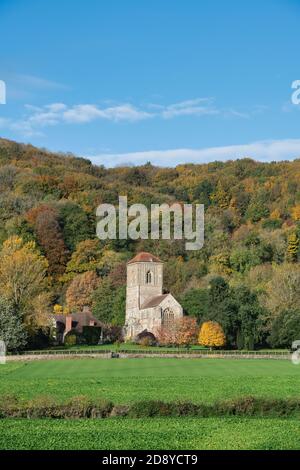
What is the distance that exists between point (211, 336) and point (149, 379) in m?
28.8

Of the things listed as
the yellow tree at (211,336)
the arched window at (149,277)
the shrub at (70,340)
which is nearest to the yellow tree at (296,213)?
the arched window at (149,277)

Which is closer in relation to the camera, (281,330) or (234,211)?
(281,330)

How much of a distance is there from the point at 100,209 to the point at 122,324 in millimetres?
34276

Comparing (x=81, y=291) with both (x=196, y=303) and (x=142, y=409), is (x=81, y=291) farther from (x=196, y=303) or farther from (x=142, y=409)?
(x=142, y=409)

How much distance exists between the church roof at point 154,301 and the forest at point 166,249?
213 centimetres

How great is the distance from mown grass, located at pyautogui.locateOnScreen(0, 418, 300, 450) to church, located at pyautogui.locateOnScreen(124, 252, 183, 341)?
5184 centimetres

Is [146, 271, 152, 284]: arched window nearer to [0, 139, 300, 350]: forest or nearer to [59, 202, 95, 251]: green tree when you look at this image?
[0, 139, 300, 350]: forest

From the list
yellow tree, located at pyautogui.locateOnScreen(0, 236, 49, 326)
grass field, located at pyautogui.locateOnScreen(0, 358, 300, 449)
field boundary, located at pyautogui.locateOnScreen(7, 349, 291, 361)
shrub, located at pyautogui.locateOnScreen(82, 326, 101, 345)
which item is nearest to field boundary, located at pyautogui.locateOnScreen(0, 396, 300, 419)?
grass field, located at pyautogui.locateOnScreen(0, 358, 300, 449)

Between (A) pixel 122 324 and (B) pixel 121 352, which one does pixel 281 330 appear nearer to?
(B) pixel 121 352

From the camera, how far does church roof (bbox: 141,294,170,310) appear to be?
77.9m

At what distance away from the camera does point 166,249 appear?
10475 centimetres

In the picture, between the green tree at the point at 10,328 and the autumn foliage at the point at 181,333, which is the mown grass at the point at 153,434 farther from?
the autumn foliage at the point at 181,333

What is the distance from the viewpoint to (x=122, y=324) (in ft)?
277
